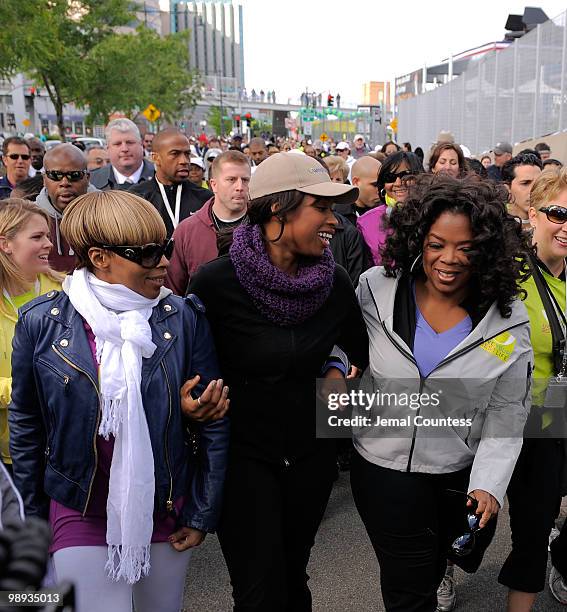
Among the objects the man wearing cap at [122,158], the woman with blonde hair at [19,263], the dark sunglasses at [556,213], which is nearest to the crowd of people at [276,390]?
the woman with blonde hair at [19,263]

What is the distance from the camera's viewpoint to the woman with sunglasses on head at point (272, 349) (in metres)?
2.37

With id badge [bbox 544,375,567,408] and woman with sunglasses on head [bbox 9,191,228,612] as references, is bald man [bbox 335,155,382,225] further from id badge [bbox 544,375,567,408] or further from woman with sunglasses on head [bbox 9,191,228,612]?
woman with sunglasses on head [bbox 9,191,228,612]

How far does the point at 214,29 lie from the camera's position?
575ft

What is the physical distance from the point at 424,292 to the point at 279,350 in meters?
0.65

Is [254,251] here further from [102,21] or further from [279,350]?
[102,21]

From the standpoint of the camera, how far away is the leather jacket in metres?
2.13

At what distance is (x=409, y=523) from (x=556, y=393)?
3.05 feet

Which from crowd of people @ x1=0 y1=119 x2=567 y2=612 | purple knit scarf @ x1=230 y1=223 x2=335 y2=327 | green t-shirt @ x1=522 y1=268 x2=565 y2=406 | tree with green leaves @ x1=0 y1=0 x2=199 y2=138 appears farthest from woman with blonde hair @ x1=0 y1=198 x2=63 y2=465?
tree with green leaves @ x1=0 y1=0 x2=199 y2=138

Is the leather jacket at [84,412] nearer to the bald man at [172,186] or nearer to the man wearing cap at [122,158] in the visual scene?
the bald man at [172,186]

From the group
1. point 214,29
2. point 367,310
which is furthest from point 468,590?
point 214,29

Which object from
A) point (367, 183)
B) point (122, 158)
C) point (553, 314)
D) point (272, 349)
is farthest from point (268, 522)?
point (122, 158)

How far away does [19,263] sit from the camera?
3086 millimetres

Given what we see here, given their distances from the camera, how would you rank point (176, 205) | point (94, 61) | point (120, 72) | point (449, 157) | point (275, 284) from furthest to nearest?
point (120, 72) → point (94, 61) → point (449, 157) → point (176, 205) → point (275, 284)

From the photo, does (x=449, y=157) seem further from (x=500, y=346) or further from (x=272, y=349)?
(x=272, y=349)
